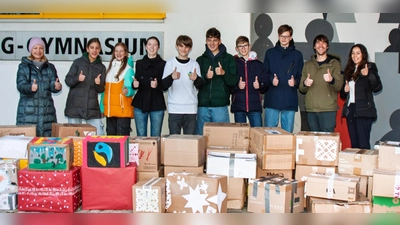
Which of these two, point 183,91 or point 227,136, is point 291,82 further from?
point 183,91

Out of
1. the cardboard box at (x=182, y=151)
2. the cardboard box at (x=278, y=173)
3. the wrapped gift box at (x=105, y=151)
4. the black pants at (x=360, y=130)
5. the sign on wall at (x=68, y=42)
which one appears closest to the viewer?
the wrapped gift box at (x=105, y=151)

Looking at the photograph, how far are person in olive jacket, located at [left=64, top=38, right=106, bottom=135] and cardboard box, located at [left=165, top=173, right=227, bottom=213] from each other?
1.92m

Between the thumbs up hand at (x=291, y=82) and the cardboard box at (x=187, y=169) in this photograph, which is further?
the thumbs up hand at (x=291, y=82)

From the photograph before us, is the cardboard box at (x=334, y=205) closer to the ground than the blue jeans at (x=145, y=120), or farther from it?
closer to the ground

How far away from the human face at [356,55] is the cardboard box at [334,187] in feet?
5.05

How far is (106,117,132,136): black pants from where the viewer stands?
5516 mm

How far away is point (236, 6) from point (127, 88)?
16.9ft

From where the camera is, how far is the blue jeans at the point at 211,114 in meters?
5.43

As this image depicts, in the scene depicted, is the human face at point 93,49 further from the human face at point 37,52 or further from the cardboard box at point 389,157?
the cardboard box at point 389,157

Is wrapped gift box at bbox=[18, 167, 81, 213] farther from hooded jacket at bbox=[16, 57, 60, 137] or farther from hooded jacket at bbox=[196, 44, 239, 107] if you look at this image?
hooded jacket at bbox=[196, 44, 239, 107]

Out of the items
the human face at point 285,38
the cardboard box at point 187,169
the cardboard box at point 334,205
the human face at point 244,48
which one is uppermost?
the human face at point 285,38

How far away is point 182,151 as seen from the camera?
4.41 meters

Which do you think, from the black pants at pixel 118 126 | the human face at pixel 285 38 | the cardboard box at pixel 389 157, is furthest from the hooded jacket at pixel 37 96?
the cardboard box at pixel 389 157

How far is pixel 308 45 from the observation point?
612cm
